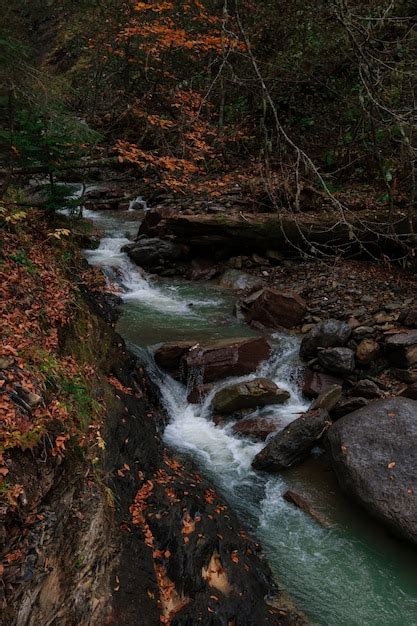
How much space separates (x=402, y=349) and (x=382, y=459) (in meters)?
2.57

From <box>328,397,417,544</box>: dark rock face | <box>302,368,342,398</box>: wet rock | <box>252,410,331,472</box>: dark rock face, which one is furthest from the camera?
<box>302,368,342,398</box>: wet rock

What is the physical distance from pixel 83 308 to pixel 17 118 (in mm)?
3300

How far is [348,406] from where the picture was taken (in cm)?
761

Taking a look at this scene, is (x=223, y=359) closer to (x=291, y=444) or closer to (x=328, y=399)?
(x=328, y=399)

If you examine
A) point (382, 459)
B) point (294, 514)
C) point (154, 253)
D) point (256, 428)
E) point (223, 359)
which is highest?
point (154, 253)

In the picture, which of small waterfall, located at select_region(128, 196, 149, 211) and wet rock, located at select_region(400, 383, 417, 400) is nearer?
wet rock, located at select_region(400, 383, 417, 400)

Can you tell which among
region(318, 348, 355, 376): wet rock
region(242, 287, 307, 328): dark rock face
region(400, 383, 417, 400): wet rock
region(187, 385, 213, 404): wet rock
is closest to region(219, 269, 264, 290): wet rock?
region(242, 287, 307, 328): dark rock face

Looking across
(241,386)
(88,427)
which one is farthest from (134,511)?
(241,386)

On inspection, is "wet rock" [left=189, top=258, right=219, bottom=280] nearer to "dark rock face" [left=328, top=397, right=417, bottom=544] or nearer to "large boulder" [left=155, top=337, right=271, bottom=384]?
"large boulder" [left=155, top=337, right=271, bottom=384]

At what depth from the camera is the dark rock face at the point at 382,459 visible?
5.79 metres

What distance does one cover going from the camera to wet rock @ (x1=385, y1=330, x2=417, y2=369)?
316 inches

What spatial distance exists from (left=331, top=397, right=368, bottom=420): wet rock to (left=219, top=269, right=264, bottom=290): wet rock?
5361mm

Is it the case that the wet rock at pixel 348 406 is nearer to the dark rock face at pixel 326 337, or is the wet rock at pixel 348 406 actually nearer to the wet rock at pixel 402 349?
the wet rock at pixel 402 349

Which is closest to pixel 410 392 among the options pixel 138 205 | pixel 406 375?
pixel 406 375
